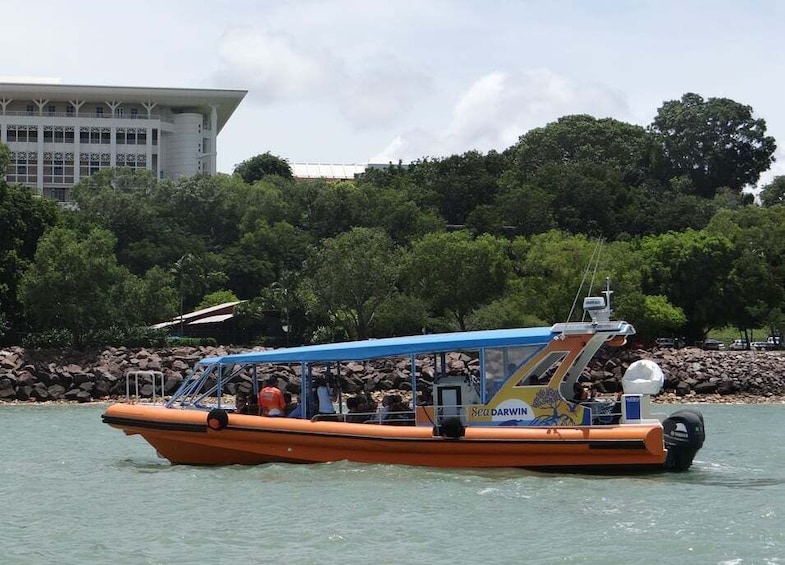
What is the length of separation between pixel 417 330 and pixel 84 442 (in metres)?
35.4

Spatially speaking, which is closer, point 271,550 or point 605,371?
point 271,550

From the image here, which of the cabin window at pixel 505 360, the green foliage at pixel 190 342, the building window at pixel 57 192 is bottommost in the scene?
the cabin window at pixel 505 360

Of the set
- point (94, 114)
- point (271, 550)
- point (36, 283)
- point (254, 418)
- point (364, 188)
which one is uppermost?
point (94, 114)

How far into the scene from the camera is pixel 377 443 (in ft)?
69.9

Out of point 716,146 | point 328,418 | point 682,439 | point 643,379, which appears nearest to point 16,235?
point 328,418

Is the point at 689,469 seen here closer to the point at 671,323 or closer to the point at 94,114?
the point at 671,323

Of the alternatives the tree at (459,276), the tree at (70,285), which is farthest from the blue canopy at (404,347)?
the tree at (459,276)

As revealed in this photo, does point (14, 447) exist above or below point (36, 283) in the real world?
below

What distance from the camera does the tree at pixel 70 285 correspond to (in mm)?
51469

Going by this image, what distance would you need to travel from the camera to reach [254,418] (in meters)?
22.2

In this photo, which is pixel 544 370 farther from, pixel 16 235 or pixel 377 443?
pixel 16 235

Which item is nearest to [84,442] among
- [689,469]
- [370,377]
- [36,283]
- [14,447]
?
[14,447]

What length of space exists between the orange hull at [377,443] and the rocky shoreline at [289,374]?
1720cm

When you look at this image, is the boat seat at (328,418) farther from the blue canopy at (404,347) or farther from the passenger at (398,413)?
the blue canopy at (404,347)
